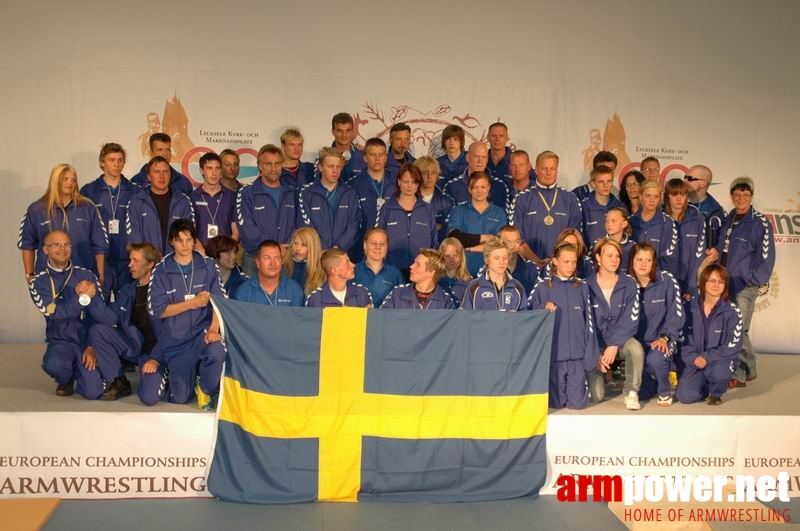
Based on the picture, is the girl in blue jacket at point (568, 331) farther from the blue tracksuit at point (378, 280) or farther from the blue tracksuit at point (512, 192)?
the blue tracksuit at point (512, 192)

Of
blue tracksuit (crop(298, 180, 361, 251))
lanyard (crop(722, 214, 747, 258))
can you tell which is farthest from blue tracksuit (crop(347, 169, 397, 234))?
lanyard (crop(722, 214, 747, 258))

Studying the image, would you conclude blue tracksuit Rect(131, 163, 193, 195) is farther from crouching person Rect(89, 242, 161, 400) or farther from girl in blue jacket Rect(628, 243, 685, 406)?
girl in blue jacket Rect(628, 243, 685, 406)

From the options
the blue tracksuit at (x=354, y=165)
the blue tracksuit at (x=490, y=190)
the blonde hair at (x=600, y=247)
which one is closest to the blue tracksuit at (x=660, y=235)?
the blonde hair at (x=600, y=247)

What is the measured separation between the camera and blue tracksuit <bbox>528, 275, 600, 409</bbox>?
6023mm

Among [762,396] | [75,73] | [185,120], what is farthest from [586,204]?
[75,73]

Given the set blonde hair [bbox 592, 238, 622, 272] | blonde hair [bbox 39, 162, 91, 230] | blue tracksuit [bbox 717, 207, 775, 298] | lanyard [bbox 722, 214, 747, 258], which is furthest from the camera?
lanyard [bbox 722, 214, 747, 258]

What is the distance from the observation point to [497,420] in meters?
5.60

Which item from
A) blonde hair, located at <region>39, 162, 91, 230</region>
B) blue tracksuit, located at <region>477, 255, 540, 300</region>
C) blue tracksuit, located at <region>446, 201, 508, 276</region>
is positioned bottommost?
blue tracksuit, located at <region>477, 255, 540, 300</region>

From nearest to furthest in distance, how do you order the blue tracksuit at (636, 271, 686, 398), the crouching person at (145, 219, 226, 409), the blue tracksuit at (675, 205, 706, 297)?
1. the crouching person at (145, 219, 226, 409)
2. the blue tracksuit at (636, 271, 686, 398)
3. the blue tracksuit at (675, 205, 706, 297)

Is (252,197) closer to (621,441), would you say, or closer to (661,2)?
(621,441)

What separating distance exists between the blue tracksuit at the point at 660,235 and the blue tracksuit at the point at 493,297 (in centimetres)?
149

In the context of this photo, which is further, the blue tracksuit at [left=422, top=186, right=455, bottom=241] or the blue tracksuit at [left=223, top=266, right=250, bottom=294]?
the blue tracksuit at [left=422, top=186, right=455, bottom=241]

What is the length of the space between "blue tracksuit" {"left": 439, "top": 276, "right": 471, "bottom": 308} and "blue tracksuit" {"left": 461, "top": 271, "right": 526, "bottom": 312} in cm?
36

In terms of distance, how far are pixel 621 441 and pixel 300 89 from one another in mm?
4512
